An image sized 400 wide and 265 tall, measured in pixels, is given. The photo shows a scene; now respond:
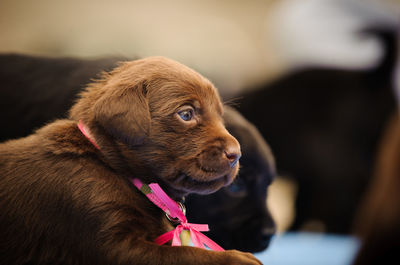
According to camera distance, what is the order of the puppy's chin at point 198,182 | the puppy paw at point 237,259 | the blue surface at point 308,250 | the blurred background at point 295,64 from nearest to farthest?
the puppy paw at point 237,259, the puppy's chin at point 198,182, the blue surface at point 308,250, the blurred background at point 295,64

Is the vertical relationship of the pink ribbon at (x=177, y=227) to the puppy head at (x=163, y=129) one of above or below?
below

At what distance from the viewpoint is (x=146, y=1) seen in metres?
1.66

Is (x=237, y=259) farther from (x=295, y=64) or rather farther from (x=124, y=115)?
(x=295, y=64)

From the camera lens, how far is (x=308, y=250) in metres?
1.55

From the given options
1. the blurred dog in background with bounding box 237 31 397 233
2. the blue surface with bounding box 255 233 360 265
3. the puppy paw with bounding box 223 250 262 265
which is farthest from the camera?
the blurred dog in background with bounding box 237 31 397 233

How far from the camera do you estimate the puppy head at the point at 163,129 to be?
82 cm

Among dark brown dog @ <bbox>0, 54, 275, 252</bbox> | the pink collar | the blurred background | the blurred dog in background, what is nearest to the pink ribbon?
the pink collar

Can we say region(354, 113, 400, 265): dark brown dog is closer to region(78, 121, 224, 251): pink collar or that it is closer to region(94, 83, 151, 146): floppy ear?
region(78, 121, 224, 251): pink collar

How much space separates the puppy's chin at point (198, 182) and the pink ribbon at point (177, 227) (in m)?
0.03

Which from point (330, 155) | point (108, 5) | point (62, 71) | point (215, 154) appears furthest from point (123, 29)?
point (330, 155)

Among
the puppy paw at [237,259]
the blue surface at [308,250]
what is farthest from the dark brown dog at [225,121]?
the puppy paw at [237,259]

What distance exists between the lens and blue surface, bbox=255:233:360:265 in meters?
1.29

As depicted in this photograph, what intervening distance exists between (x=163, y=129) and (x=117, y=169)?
0.39 ft

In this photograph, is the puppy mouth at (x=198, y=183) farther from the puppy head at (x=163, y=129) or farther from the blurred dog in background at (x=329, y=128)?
the blurred dog in background at (x=329, y=128)
